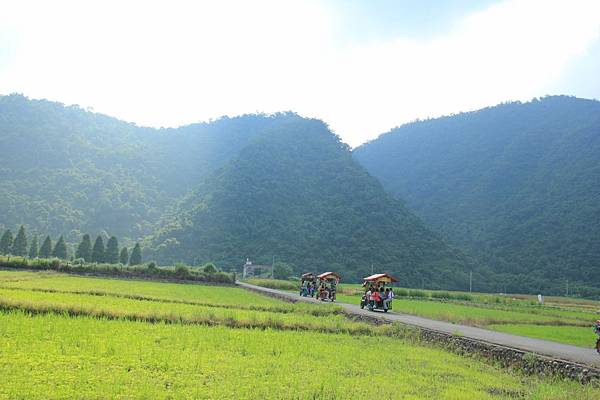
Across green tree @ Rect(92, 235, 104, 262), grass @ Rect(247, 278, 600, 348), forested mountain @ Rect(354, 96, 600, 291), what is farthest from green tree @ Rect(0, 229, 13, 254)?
forested mountain @ Rect(354, 96, 600, 291)

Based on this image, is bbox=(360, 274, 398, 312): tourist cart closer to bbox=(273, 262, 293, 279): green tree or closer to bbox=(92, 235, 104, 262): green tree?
bbox=(273, 262, 293, 279): green tree

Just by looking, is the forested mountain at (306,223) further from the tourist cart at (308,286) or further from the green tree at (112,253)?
the tourist cart at (308,286)

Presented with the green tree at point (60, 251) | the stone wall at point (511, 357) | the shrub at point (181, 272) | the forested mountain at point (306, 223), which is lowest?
the stone wall at point (511, 357)

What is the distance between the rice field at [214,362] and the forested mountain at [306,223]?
5163 cm

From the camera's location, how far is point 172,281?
153 feet

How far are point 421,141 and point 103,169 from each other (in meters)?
76.0

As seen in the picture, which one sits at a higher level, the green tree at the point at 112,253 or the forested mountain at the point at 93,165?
the forested mountain at the point at 93,165

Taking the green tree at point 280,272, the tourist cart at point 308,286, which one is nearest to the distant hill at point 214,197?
the green tree at point 280,272

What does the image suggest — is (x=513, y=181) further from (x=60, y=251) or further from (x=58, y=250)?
(x=58, y=250)

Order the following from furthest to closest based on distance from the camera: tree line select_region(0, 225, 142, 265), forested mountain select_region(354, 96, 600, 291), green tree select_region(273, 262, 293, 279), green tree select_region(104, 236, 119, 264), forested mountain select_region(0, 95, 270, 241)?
forested mountain select_region(0, 95, 270, 241), forested mountain select_region(354, 96, 600, 291), green tree select_region(104, 236, 119, 264), green tree select_region(273, 262, 293, 279), tree line select_region(0, 225, 142, 265)

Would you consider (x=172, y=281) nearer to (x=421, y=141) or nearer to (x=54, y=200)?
(x=54, y=200)

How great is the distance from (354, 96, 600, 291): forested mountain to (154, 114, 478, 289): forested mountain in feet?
42.4

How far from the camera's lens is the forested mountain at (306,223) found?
68.6m

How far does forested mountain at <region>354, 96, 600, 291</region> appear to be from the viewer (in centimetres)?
7169
